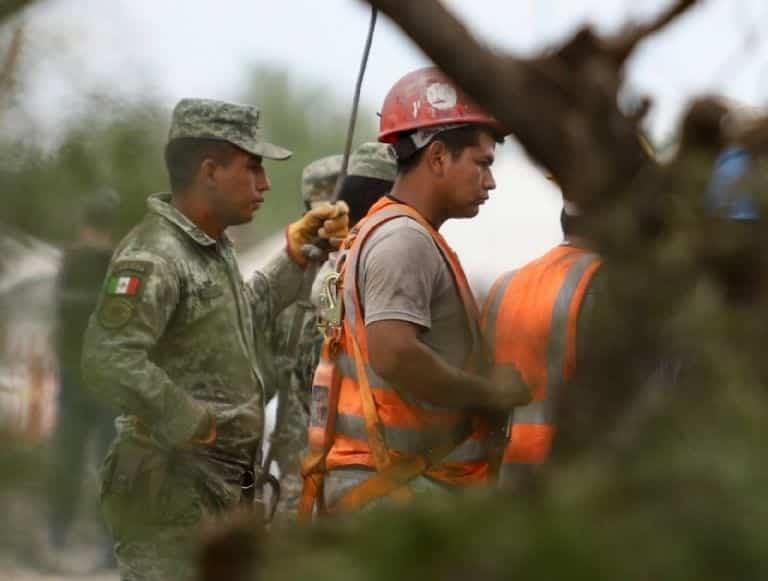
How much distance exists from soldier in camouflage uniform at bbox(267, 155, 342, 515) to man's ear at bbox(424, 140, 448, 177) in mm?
2228

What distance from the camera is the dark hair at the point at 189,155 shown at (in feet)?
20.5

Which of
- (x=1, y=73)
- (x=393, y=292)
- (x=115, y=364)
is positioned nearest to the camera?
(x=1, y=73)

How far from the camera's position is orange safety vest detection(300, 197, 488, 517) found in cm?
496

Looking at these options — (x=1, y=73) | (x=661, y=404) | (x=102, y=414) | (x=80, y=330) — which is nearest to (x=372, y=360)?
(x=1, y=73)

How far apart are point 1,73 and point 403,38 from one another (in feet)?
5.28

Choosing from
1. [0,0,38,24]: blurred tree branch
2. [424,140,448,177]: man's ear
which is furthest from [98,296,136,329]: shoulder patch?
[0,0,38,24]: blurred tree branch

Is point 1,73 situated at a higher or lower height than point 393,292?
higher

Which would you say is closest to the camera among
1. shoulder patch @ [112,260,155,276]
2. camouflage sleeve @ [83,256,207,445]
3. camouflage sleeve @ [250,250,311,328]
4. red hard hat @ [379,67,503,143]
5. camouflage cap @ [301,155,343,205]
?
red hard hat @ [379,67,503,143]

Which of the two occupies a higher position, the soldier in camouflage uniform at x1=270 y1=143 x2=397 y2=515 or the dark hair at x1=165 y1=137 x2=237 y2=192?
the dark hair at x1=165 y1=137 x2=237 y2=192

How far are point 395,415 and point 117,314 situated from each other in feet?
4.39

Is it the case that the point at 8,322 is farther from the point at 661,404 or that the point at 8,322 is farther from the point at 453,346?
the point at 661,404

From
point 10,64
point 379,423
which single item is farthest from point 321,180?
point 10,64

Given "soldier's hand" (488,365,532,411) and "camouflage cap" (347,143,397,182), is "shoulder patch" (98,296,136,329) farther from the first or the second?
"camouflage cap" (347,143,397,182)

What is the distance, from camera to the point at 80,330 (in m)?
6.19
